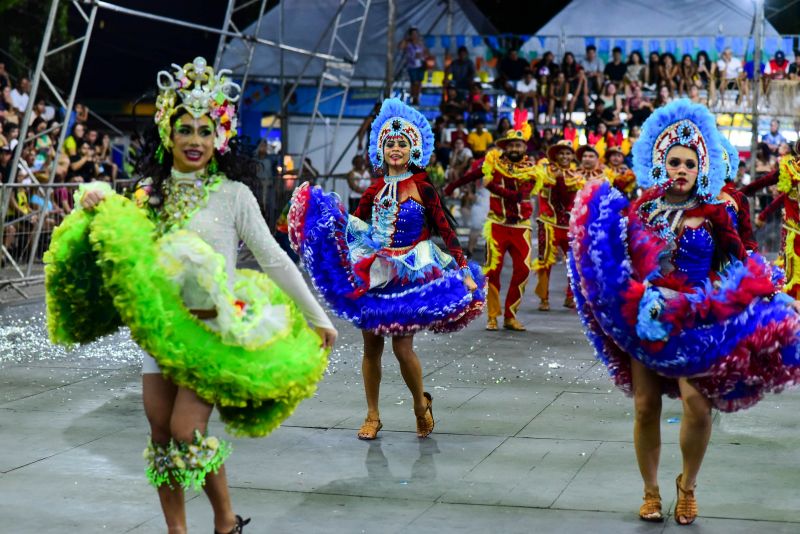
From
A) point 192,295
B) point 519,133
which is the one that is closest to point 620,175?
point 519,133

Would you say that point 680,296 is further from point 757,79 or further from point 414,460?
point 757,79

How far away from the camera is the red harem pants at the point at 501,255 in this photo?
1253 centimetres

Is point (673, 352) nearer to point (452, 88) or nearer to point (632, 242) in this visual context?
point (632, 242)

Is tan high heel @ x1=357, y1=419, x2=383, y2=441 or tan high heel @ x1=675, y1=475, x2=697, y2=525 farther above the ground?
tan high heel @ x1=675, y1=475, x2=697, y2=525

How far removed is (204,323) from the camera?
4.57 m

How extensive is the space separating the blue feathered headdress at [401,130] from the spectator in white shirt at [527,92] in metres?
17.2

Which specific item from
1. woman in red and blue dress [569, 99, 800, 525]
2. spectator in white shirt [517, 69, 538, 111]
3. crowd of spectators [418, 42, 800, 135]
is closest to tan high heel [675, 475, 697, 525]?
woman in red and blue dress [569, 99, 800, 525]

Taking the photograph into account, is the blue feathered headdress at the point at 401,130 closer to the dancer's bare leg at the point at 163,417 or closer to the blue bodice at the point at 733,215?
the blue bodice at the point at 733,215

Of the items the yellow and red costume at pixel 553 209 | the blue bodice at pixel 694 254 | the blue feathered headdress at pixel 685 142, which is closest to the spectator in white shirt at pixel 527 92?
the yellow and red costume at pixel 553 209

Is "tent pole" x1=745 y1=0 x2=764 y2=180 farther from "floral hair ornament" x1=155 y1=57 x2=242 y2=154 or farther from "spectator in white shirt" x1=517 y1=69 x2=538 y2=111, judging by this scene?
"floral hair ornament" x1=155 y1=57 x2=242 y2=154

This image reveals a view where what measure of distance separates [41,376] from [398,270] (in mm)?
3453

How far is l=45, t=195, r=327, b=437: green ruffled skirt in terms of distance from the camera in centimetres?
450

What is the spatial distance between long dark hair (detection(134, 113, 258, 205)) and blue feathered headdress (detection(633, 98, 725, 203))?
6.18 feet

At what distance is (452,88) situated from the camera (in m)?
23.8
